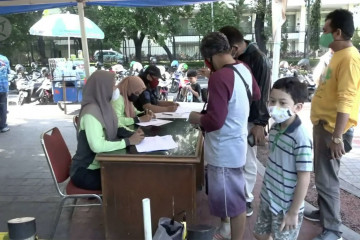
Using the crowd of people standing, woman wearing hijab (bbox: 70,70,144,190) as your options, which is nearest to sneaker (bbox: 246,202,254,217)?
the crowd of people standing

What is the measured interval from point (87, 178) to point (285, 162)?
1497 mm

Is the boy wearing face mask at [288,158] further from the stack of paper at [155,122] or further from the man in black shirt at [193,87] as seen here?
the man in black shirt at [193,87]

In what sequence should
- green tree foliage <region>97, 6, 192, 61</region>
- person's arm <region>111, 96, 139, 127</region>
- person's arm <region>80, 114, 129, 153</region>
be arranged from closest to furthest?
person's arm <region>80, 114, 129, 153</region>, person's arm <region>111, 96, 139, 127</region>, green tree foliage <region>97, 6, 192, 61</region>

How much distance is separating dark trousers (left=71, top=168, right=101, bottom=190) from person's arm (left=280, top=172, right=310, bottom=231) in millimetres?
1429

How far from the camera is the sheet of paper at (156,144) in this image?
2503 mm

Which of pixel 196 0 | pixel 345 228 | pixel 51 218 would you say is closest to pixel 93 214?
pixel 51 218

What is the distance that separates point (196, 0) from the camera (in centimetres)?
515

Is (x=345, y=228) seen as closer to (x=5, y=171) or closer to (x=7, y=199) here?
(x=7, y=199)

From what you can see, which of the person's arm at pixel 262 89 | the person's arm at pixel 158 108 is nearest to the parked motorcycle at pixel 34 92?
the person's arm at pixel 158 108

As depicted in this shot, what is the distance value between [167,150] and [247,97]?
66 centimetres

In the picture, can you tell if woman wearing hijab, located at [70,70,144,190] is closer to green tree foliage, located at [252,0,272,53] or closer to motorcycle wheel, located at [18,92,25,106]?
motorcycle wheel, located at [18,92,25,106]

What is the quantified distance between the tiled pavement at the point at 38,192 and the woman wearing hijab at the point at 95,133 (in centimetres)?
57

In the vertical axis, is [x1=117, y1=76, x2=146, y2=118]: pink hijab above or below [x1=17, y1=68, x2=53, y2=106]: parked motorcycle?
above

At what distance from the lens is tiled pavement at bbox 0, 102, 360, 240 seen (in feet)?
9.97
